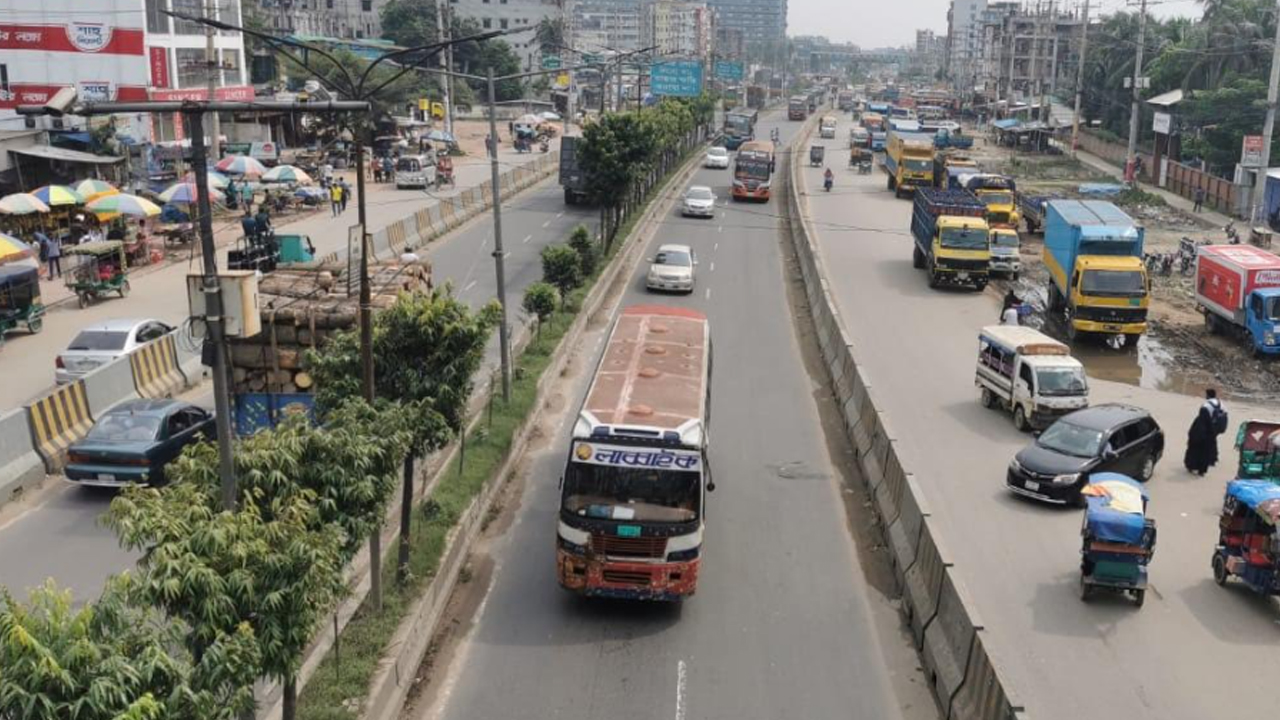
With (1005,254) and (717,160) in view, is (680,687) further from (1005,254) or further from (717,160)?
(717,160)

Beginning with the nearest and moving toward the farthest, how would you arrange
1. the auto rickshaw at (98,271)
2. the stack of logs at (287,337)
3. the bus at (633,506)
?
the bus at (633,506), the stack of logs at (287,337), the auto rickshaw at (98,271)

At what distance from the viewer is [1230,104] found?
219 ft

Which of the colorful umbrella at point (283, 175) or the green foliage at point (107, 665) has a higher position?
the green foliage at point (107, 665)

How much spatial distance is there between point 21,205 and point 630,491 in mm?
29890

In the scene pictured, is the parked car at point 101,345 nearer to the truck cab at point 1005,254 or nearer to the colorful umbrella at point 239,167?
the colorful umbrella at point 239,167

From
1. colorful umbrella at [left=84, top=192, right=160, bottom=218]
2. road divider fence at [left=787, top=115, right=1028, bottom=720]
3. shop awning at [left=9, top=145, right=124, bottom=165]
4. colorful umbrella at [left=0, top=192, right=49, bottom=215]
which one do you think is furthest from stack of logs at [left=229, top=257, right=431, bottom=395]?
shop awning at [left=9, top=145, right=124, bottom=165]

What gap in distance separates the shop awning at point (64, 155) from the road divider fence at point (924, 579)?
3510cm

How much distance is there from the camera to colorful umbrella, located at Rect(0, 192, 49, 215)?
36.9 m

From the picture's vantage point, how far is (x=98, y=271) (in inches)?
1353

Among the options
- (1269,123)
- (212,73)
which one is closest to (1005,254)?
(1269,123)

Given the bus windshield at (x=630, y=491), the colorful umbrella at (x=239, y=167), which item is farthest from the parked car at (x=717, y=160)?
the bus windshield at (x=630, y=491)

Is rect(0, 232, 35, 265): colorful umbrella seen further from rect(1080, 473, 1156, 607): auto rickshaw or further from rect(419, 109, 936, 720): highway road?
rect(1080, 473, 1156, 607): auto rickshaw

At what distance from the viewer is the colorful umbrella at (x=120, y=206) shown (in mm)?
38344

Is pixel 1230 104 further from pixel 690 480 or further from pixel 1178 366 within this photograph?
pixel 690 480
